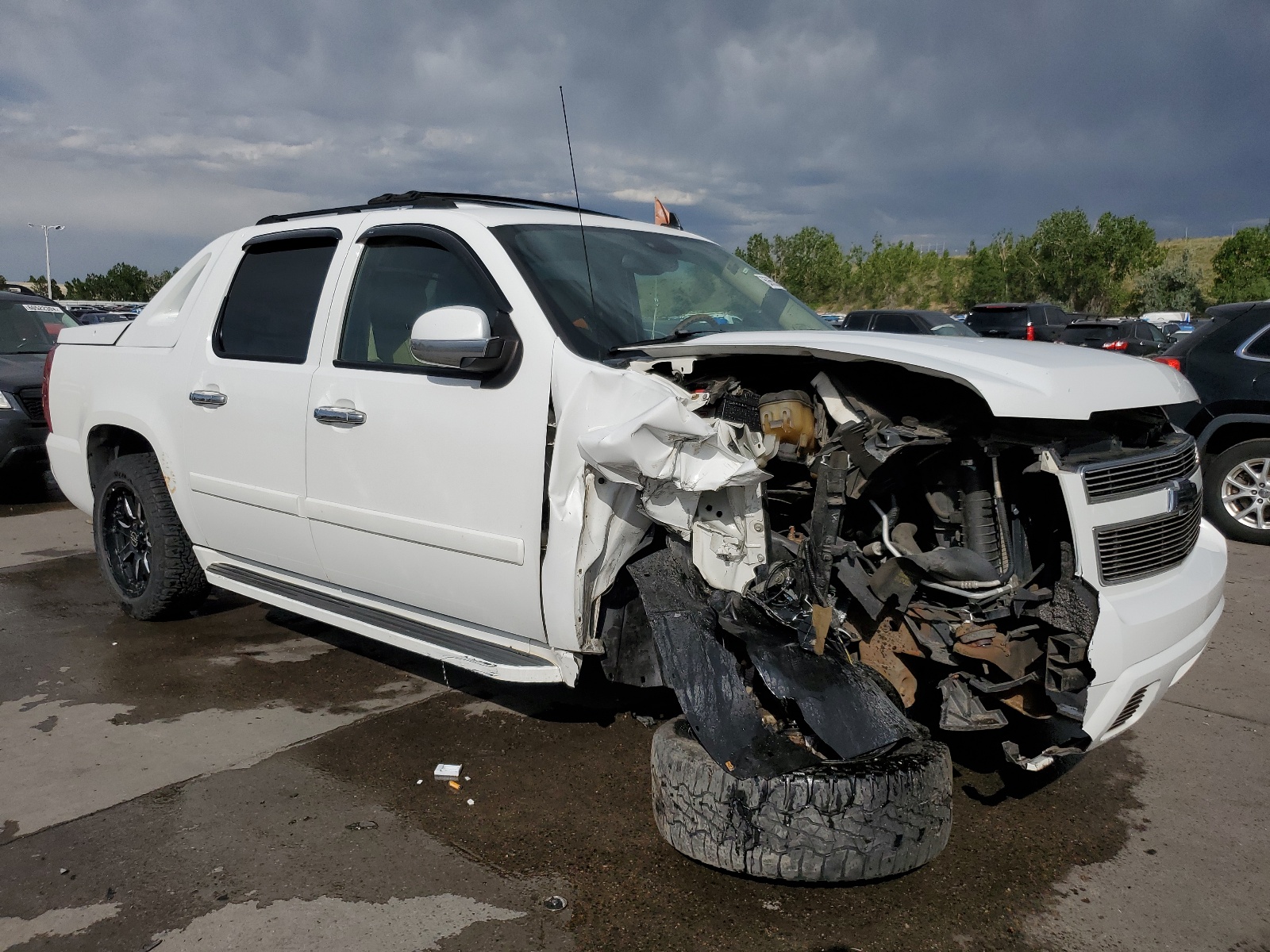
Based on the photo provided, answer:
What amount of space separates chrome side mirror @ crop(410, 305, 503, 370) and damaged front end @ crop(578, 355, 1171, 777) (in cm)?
53

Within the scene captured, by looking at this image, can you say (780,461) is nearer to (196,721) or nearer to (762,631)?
(762,631)

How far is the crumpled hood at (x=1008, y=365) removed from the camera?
239cm

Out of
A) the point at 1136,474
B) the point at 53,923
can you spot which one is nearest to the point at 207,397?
the point at 53,923

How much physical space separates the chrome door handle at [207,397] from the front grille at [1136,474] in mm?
3327

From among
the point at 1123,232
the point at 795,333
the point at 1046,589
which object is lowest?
the point at 1046,589

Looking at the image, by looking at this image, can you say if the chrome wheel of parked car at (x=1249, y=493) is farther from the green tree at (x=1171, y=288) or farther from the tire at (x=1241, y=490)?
the green tree at (x=1171, y=288)

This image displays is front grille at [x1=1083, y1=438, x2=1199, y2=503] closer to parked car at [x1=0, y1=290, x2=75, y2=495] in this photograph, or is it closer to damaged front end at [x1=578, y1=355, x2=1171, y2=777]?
damaged front end at [x1=578, y1=355, x2=1171, y2=777]

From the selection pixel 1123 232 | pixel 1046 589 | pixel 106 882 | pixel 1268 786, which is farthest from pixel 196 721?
pixel 1123 232

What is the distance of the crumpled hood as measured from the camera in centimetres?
239

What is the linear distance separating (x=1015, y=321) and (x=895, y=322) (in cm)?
372

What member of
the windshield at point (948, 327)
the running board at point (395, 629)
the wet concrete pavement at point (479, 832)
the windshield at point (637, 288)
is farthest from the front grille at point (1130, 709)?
the windshield at point (948, 327)

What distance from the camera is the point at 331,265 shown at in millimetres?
3869

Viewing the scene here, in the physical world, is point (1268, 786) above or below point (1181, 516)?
below

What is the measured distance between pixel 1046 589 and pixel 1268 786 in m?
1.46
